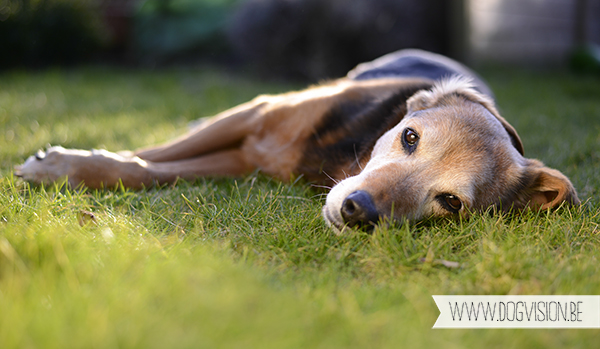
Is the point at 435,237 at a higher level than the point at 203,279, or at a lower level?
lower

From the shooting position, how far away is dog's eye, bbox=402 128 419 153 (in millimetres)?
2558

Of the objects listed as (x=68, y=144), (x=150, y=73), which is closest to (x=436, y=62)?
(x=68, y=144)

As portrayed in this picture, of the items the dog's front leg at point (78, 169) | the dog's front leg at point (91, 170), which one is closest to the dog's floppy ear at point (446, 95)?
the dog's front leg at point (91, 170)

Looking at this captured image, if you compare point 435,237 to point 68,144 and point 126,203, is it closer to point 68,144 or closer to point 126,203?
point 126,203

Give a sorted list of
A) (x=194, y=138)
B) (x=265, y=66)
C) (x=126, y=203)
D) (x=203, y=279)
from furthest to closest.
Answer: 1. (x=265, y=66)
2. (x=194, y=138)
3. (x=126, y=203)
4. (x=203, y=279)

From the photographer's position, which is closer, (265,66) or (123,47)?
(265,66)

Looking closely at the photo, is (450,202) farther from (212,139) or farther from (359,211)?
(212,139)

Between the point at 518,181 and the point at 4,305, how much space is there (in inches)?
102

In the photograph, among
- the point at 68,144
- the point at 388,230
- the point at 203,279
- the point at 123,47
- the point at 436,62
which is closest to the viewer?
the point at 203,279

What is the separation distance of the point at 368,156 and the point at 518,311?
1426 millimetres

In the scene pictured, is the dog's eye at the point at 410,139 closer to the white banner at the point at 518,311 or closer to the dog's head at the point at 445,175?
the dog's head at the point at 445,175

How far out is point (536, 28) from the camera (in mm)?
11820

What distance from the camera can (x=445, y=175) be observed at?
7.91 feet

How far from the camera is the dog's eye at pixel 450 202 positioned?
243 cm
